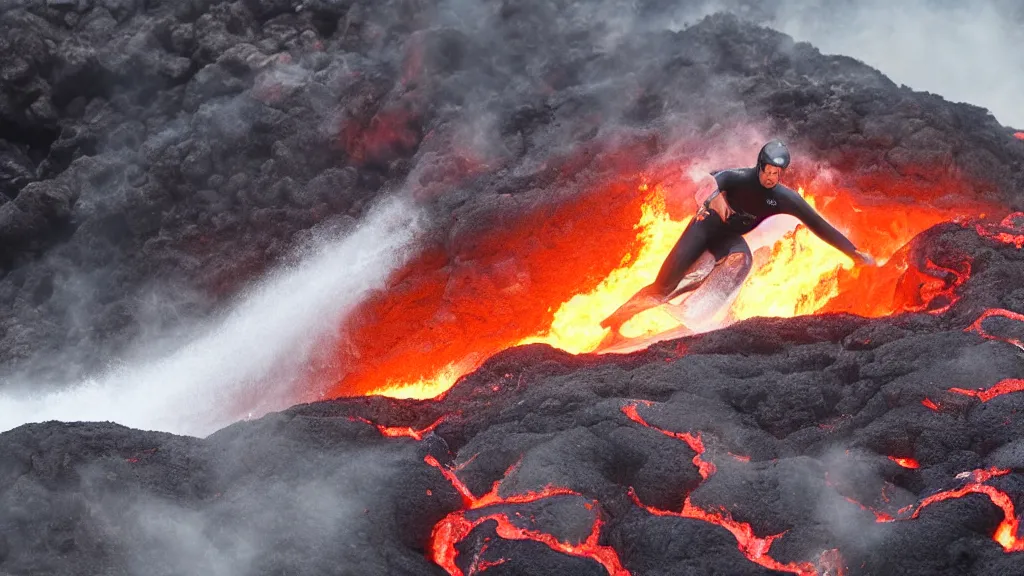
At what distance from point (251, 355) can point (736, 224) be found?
160 inches

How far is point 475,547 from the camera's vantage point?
494 centimetres

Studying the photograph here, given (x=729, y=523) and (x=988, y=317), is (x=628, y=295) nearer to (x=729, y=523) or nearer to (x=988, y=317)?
(x=988, y=317)

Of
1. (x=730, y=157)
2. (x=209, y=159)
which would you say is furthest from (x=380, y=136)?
(x=730, y=157)

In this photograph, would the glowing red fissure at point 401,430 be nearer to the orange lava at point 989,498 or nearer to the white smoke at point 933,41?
the orange lava at point 989,498

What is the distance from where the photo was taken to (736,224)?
24.6 feet

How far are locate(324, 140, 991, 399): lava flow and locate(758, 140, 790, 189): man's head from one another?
0.81m

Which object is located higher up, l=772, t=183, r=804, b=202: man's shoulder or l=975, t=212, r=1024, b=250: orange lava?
l=772, t=183, r=804, b=202: man's shoulder

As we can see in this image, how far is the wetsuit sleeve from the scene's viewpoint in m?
7.30

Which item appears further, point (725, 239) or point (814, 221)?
point (725, 239)

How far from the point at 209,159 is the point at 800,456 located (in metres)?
6.29

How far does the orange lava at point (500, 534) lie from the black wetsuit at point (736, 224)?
2966 mm

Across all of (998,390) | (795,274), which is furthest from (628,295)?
(998,390)

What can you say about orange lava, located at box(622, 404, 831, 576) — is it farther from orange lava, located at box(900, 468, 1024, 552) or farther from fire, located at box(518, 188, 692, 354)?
fire, located at box(518, 188, 692, 354)

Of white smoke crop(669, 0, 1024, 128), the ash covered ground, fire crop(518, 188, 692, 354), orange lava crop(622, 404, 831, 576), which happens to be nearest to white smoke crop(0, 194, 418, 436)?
the ash covered ground
